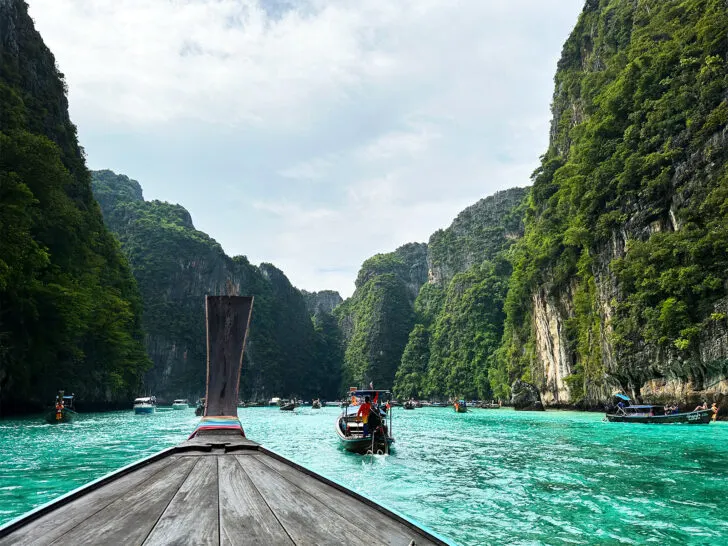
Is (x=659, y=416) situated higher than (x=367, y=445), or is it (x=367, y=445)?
(x=367, y=445)

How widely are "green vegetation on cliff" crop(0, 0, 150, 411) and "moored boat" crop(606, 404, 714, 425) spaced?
3306 cm

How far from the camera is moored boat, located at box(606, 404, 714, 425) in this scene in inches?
918

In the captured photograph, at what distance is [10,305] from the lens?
75.6ft

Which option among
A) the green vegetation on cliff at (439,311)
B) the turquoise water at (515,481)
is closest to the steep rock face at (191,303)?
the green vegetation on cliff at (439,311)

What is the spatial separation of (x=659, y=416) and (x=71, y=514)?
29.7 meters

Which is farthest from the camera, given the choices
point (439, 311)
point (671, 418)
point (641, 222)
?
point (439, 311)

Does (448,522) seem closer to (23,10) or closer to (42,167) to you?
(42,167)

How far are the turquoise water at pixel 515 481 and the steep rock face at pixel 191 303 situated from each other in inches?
3171

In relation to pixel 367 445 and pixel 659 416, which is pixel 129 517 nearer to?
pixel 367 445

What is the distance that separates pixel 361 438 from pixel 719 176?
26594 millimetres

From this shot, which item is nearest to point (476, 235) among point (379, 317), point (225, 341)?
point (379, 317)

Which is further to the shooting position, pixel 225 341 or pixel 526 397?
pixel 526 397

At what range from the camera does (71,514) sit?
2.81 metres

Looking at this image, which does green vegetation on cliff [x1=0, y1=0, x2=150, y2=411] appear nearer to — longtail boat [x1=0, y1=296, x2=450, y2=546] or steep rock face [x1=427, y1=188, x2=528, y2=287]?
longtail boat [x1=0, y1=296, x2=450, y2=546]
